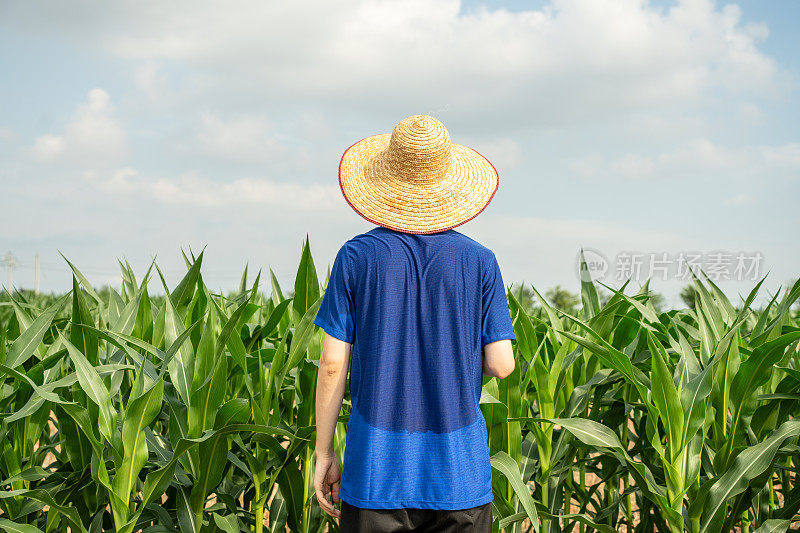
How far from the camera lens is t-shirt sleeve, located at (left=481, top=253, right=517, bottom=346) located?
5.83 feet

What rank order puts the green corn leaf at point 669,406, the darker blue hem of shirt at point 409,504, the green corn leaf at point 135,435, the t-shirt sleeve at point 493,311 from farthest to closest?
the green corn leaf at point 669,406 → the green corn leaf at point 135,435 → the t-shirt sleeve at point 493,311 → the darker blue hem of shirt at point 409,504

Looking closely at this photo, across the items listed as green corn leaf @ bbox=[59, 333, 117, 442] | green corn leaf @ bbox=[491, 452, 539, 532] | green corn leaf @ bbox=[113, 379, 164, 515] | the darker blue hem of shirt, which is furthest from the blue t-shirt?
green corn leaf @ bbox=[59, 333, 117, 442]

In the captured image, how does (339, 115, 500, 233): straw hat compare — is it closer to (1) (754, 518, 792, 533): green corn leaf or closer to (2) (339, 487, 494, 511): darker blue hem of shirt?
(2) (339, 487, 494, 511): darker blue hem of shirt

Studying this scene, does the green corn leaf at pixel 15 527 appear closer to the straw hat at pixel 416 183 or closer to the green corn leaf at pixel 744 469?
the straw hat at pixel 416 183

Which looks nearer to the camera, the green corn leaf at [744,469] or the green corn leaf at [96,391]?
the green corn leaf at [96,391]

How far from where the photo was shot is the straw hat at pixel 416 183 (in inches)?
69.3

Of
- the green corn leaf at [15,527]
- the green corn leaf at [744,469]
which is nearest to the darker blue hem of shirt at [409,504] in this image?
the green corn leaf at [744,469]

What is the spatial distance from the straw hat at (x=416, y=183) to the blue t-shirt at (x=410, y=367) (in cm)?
6

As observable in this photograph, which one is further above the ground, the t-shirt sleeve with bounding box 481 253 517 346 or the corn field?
the t-shirt sleeve with bounding box 481 253 517 346

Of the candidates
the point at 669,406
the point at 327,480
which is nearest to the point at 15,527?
the point at 327,480

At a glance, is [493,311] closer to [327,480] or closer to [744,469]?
[327,480]

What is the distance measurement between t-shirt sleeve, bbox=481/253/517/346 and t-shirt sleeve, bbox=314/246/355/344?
0.36 meters

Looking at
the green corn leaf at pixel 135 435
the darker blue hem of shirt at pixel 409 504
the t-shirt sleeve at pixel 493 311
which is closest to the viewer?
the darker blue hem of shirt at pixel 409 504

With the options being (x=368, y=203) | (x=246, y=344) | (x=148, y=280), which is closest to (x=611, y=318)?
(x=368, y=203)
